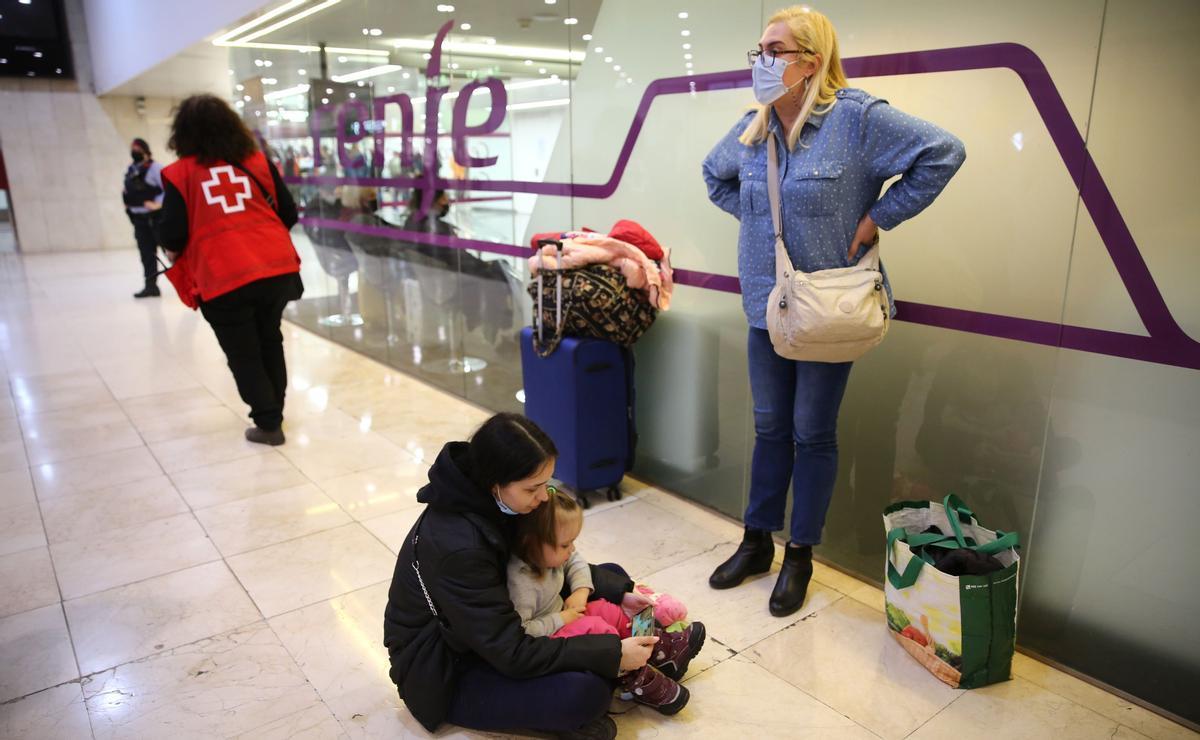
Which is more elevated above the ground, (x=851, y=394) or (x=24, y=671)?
(x=851, y=394)

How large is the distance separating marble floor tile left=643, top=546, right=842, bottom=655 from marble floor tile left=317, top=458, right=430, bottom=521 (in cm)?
111

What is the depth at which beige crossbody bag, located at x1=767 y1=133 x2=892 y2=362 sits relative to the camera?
2092 mm

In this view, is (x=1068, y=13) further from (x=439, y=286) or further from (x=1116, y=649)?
(x=439, y=286)

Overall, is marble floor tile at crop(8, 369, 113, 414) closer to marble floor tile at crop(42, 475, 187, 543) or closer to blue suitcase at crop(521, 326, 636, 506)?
marble floor tile at crop(42, 475, 187, 543)

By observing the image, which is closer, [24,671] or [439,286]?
[24,671]

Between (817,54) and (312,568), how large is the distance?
224 cm

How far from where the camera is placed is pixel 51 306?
790cm

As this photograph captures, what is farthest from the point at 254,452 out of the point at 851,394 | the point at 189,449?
the point at 851,394

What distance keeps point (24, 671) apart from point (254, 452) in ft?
5.73

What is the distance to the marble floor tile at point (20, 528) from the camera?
2.94 meters

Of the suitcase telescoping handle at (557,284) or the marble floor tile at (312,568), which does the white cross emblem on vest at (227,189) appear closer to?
the suitcase telescoping handle at (557,284)

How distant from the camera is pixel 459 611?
1.71m

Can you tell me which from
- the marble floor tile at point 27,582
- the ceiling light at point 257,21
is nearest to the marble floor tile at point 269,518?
the marble floor tile at point 27,582

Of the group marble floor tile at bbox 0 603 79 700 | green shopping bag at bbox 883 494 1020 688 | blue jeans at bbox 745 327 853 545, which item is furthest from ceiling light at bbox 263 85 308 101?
green shopping bag at bbox 883 494 1020 688
